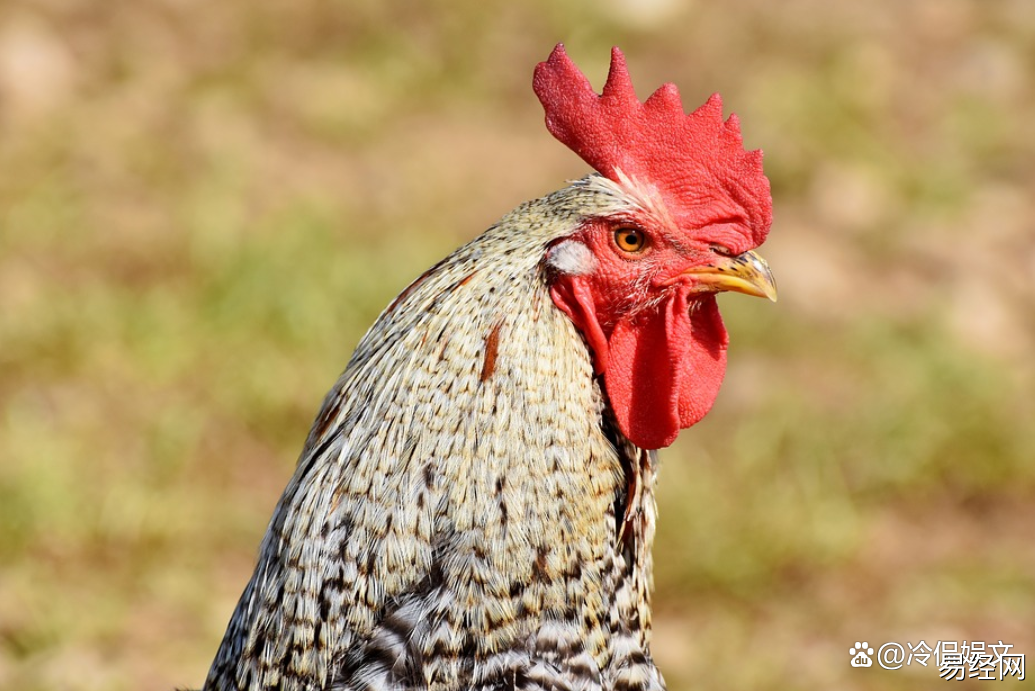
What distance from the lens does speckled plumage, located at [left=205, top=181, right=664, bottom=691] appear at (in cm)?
246

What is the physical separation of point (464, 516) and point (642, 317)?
1.92ft

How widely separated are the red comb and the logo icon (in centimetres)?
241

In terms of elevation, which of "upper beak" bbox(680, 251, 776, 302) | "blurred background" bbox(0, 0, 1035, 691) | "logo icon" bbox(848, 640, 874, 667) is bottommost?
"upper beak" bbox(680, 251, 776, 302)

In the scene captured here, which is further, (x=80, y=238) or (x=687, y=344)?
(x=80, y=238)

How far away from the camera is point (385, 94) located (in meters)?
7.77

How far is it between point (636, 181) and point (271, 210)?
441cm

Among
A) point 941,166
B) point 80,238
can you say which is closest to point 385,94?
point 80,238

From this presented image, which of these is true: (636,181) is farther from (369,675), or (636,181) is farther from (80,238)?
(80,238)

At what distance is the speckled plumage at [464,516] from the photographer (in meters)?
2.46

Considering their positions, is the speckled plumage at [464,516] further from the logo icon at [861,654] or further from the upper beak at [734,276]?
the logo icon at [861,654]

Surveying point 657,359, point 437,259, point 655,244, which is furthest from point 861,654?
point 437,259

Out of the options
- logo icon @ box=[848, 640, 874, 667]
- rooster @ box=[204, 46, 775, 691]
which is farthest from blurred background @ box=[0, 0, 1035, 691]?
rooster @ box=[204, 46, 775, 691]

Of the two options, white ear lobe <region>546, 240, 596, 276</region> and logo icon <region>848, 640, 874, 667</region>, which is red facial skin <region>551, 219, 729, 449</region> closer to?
white ear lobe <region>546, 240, 596, 276</region>

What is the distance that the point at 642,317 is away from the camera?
2.69 meters
